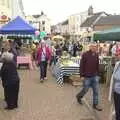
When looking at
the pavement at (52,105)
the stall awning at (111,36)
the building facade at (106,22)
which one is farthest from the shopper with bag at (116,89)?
the building facade at (106,22)

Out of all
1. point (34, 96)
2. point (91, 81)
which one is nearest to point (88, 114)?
point (91, 81)

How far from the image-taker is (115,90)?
876cm

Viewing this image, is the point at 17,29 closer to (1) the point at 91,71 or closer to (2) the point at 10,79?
(2) the point at 10,79

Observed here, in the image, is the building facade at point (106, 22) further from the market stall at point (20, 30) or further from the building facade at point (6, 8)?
the market stall at point (20, 30)

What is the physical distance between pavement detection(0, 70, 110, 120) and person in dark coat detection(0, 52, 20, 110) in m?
0.25

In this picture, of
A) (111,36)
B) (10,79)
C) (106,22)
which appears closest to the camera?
(10,79)

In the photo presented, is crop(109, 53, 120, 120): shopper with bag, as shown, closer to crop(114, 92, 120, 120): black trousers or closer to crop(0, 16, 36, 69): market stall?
crop(114, 92, 120, 120): black trousers

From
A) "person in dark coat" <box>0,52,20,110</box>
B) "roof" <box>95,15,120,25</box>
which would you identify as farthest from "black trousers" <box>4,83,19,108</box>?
"roof" <box>95,15,120,25</box>

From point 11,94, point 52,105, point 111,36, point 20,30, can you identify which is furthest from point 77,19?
point 11,94

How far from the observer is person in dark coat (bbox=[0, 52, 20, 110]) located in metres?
11.5

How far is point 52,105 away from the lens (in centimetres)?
1218

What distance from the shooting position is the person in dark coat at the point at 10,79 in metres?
11.5

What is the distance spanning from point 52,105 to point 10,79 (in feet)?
4.55

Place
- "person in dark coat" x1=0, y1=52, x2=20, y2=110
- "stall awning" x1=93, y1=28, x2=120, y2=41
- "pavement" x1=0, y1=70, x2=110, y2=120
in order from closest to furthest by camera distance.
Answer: "pavement" x1=0, y1=70, x2=110, y2=120
"person in dark coat" x1=0, y1=52, x2=20, y2=110
"stall awning" x1=93, y1=28, x2=120, y2=41
